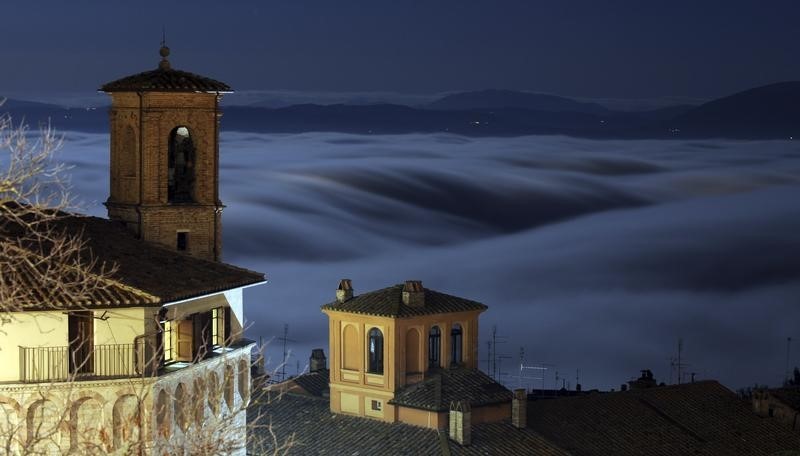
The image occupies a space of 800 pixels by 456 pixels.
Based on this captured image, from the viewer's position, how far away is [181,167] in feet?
123

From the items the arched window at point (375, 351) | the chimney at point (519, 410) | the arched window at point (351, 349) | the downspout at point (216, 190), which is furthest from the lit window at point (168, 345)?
the arched window at point (351, 349)

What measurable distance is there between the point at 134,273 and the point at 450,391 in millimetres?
16226

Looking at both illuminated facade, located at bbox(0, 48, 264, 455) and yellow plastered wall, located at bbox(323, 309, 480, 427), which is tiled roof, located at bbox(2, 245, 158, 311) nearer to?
illuminated facade, located at bbox(0, 48, 264, 455)

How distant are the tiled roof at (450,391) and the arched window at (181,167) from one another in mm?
11837

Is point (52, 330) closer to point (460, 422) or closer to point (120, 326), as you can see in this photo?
point (120, 326)

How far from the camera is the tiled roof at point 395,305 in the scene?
1916 inches

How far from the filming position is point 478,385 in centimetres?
4816

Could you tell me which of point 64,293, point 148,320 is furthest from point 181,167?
point 64,293

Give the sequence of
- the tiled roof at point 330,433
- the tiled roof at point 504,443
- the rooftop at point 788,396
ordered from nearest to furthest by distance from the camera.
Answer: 1. the tiled roof at point 504,443
2. the tiled roof at point 330,433
3. the rooftop at point 788,396

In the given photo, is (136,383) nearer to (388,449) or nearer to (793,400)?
(388,449)

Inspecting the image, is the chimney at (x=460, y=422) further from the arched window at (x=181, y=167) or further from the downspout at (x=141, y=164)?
the downspout at (x=141, y=164)

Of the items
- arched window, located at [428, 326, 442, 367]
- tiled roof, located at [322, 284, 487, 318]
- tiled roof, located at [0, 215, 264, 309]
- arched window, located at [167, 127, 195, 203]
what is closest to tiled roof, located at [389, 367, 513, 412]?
arched window, located at [428, 326, 442, 367]

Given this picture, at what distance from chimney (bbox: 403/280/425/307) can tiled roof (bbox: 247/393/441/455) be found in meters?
3.02

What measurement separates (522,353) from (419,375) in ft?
93.9
